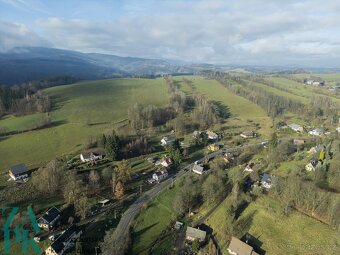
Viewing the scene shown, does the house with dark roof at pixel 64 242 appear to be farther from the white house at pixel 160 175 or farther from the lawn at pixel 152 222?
the white house at pixel 160 175

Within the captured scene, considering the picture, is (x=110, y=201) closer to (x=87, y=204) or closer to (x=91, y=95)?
(x=87, y=204)

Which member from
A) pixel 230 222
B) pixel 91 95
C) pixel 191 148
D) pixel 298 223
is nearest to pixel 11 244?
pixel 230 222

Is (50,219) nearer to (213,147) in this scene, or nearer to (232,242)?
(232,242)

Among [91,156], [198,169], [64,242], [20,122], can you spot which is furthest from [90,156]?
[20,122]

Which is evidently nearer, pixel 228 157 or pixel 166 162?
pixel 166 162

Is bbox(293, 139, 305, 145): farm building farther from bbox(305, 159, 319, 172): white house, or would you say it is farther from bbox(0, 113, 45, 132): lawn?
bbox(0, 113, 45, 132): lawn

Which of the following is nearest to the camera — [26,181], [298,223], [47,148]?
[298,223]

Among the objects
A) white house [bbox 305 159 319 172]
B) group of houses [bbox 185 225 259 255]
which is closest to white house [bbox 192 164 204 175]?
group of houses [bbox 185 225 259 255]
